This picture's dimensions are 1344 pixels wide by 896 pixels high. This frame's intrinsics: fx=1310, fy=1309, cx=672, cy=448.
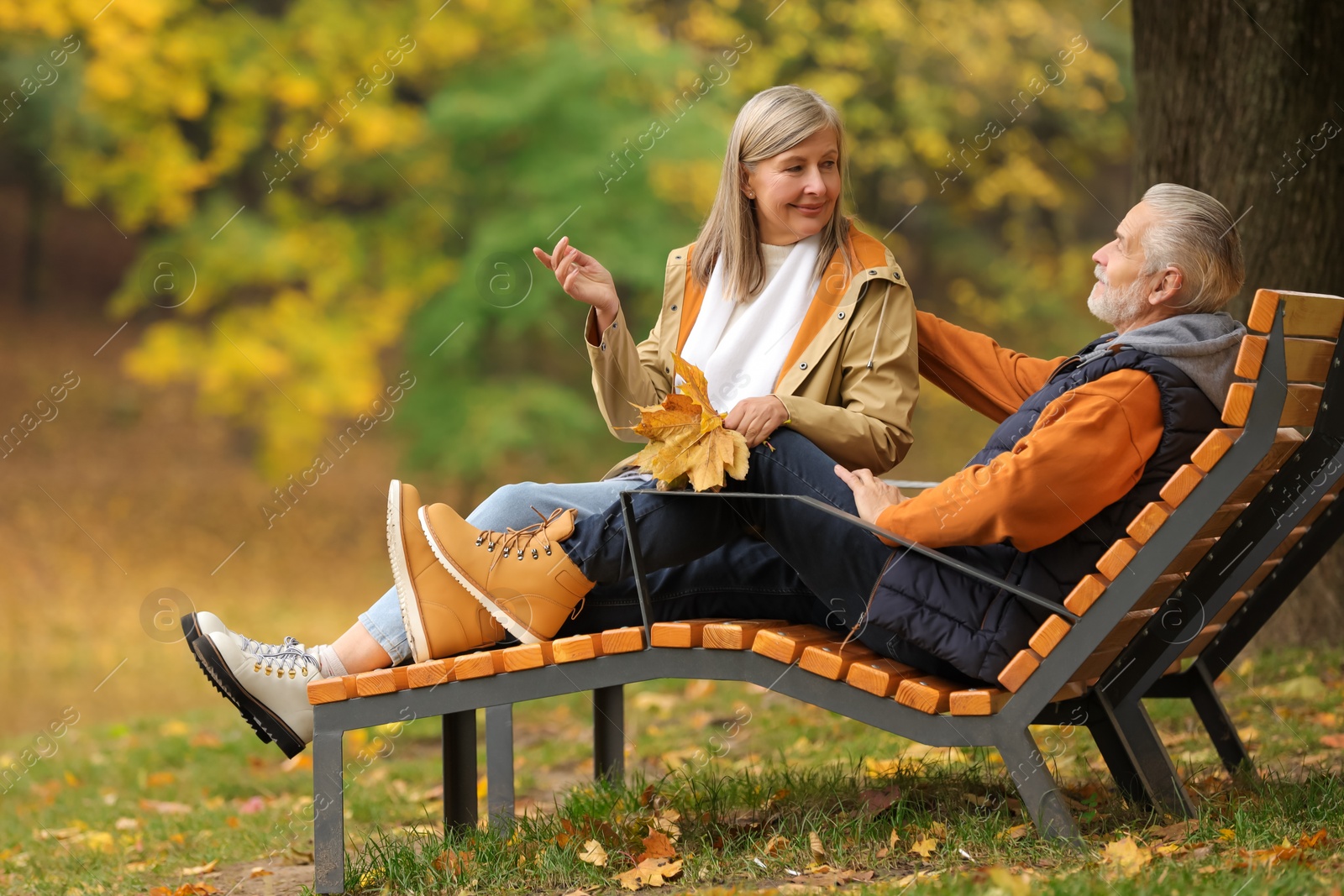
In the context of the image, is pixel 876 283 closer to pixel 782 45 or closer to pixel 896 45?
pixel 782 45

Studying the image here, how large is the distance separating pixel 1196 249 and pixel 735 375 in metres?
1.24

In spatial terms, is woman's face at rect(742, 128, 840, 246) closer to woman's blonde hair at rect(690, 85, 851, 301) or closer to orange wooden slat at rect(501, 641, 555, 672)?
woman's blonde hair at rect(690, 85, 851, 301)

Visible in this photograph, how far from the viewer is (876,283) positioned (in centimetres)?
349

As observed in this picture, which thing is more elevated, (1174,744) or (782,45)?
(782,45)

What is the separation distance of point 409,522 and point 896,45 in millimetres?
11935

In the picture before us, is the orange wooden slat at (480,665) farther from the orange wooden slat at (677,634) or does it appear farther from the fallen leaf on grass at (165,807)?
the fallen leaf on grass at (165,807)

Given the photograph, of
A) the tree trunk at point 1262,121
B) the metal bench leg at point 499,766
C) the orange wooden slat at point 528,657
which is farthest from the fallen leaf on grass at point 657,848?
the tree trunk at point 1262,121

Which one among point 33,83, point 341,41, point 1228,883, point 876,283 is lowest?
point 1228,883

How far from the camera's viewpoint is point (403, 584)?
306 centimetres

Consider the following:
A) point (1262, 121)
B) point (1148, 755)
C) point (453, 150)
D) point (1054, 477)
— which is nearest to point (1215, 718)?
point (1148, 755)

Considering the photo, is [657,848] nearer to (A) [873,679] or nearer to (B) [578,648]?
(B) [578,648]

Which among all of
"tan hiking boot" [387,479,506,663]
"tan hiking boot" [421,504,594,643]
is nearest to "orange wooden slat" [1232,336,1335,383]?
"tan hiking boot" [421,504,594,643]

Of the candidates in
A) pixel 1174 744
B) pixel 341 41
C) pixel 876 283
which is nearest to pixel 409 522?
pixel 876 283

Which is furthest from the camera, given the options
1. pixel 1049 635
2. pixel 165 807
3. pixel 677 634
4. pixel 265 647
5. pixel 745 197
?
pixel 165 807
